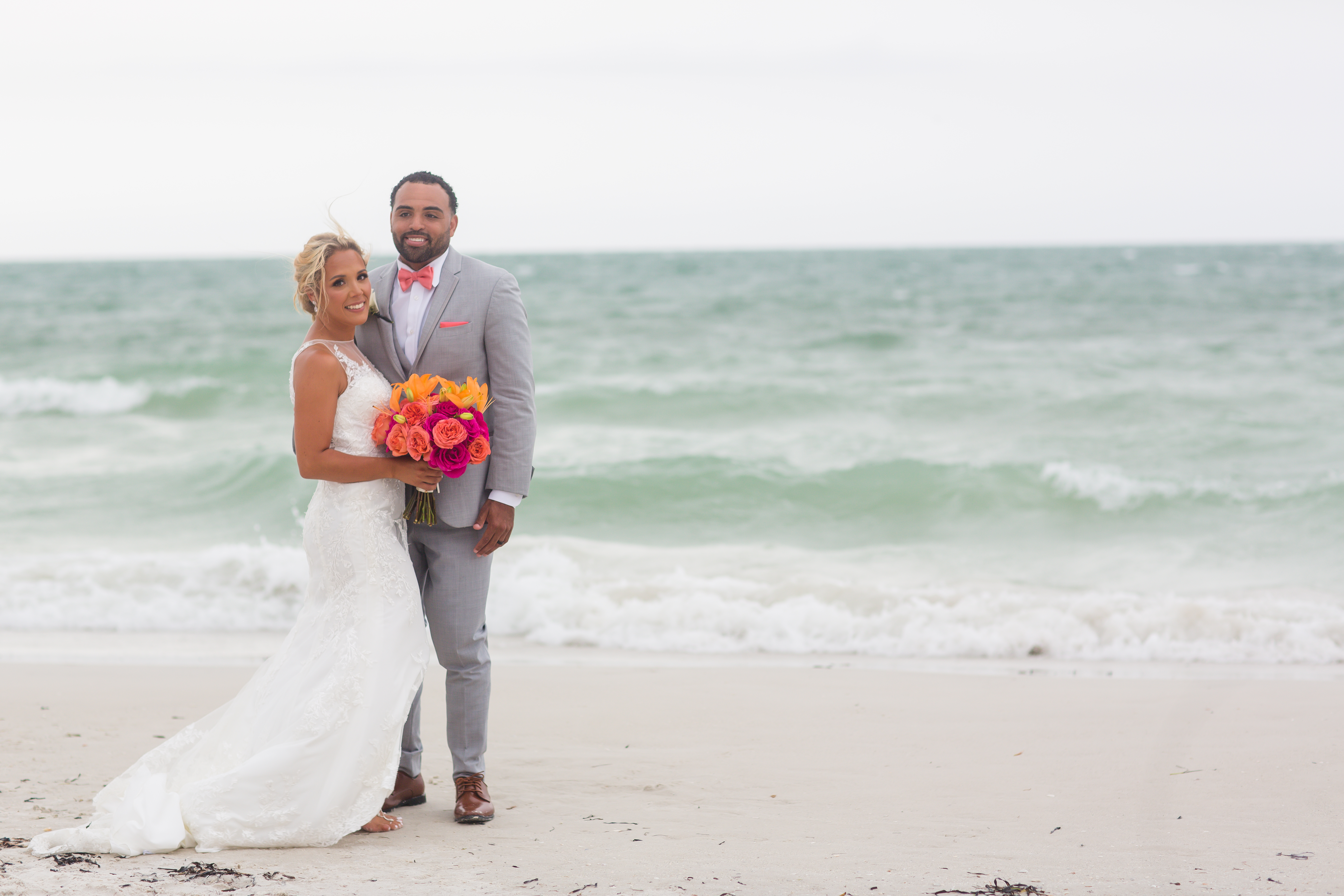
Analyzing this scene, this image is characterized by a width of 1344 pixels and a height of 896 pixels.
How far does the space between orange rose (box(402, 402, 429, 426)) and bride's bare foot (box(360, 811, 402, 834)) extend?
1.18 metres

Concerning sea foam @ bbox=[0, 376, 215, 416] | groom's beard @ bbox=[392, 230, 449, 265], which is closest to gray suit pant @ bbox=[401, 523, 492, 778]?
groom's beard @ bbox=[392, 230, 449, 265]

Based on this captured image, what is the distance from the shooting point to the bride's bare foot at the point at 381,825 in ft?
10.6

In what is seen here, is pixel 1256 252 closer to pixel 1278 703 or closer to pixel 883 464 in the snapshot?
pixel 883 464

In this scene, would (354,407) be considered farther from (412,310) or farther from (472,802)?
(472,802)

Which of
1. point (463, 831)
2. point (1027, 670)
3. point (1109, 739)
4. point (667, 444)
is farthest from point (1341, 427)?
point (463, 831)

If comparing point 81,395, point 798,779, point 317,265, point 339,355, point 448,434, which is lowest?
point 798,779

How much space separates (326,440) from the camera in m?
3.14

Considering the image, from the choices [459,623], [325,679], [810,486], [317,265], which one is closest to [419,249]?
[317,265]

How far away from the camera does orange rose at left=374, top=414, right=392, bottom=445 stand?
310 cm

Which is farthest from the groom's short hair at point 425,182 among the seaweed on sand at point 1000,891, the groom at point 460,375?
the seaweed on sand at point 1000,891

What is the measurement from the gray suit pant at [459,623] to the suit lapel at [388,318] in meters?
0.50

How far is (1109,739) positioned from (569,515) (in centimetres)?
589

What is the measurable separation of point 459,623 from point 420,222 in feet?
4.05

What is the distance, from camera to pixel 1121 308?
23.1m
